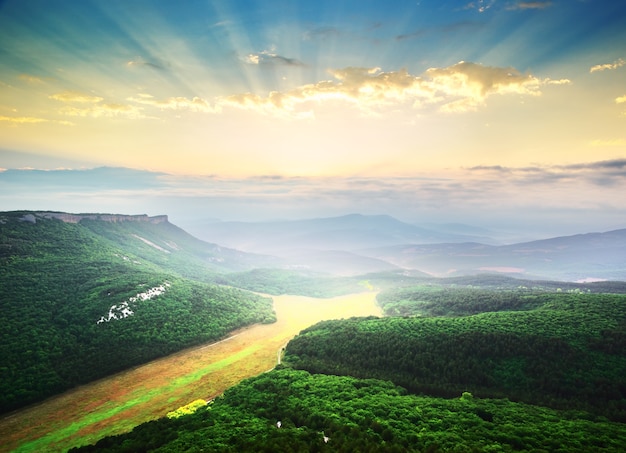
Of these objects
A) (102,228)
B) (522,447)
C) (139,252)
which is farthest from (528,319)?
(102,228)

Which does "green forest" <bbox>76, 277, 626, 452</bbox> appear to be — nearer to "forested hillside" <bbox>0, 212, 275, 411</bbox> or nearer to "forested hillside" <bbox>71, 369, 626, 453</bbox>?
"forested hillside" <bbox>71, 369, 626, 453</bbox>

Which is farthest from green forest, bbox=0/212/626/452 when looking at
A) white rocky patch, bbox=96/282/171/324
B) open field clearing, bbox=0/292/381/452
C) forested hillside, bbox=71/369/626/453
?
open field clearing, bbox=0/292/381/452

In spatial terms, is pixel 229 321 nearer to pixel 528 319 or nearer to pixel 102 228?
pixel 528 319

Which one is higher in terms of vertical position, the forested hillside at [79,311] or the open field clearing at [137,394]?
the forested hillside at [79,311]

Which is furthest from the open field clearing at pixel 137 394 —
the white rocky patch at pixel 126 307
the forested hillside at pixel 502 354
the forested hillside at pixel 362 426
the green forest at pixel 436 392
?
the white rocky patch at pixel 126 307

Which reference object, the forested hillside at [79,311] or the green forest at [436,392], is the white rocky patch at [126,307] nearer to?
the forested hillside at [79,311]

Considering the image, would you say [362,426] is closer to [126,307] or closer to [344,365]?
[344,365]
